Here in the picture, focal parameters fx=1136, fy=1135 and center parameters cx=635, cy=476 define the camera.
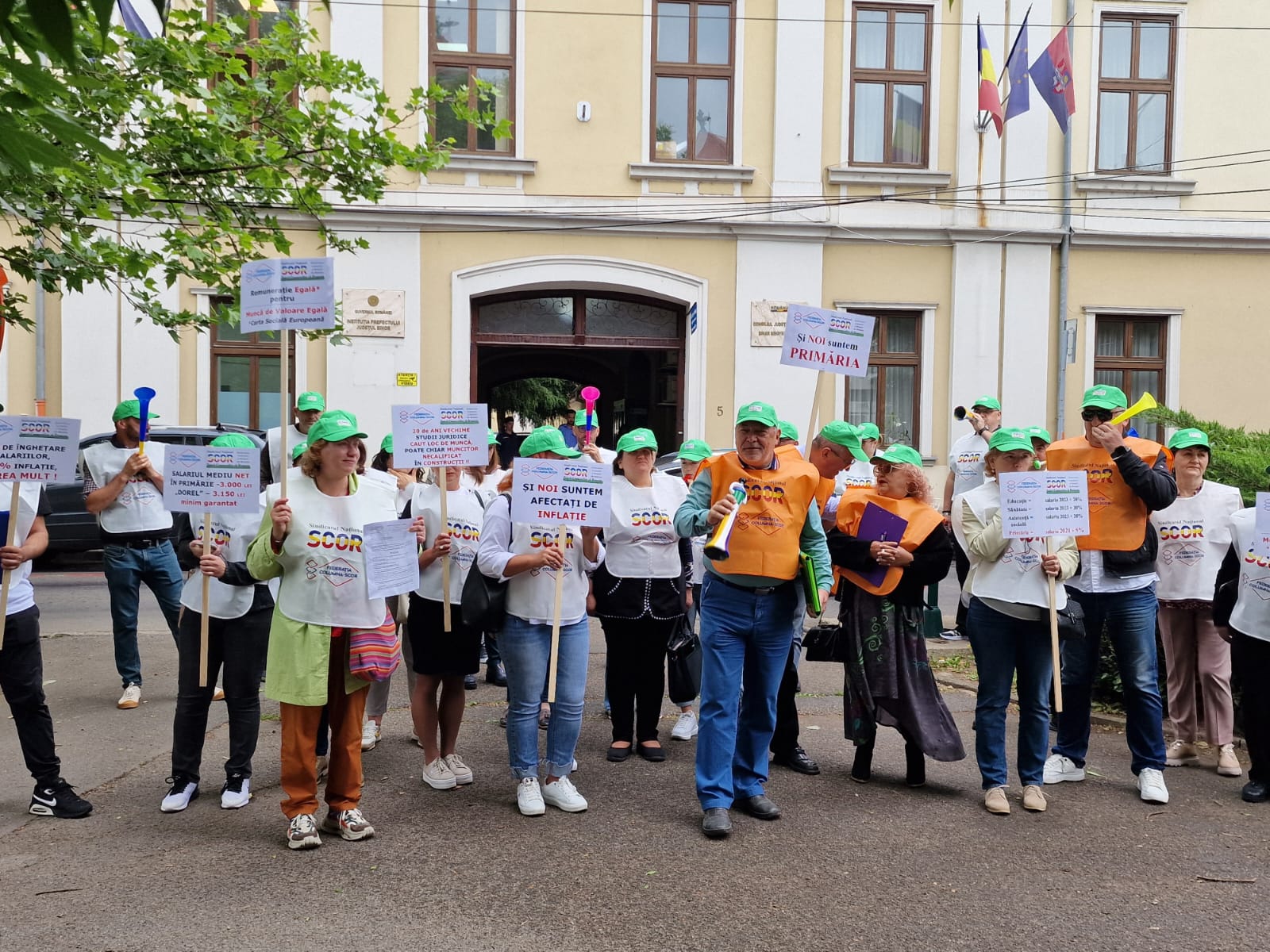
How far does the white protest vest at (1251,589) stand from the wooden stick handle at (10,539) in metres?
6.02

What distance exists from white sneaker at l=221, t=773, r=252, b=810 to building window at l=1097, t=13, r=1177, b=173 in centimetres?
1625

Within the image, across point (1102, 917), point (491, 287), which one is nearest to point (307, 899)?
point (1102, 917)

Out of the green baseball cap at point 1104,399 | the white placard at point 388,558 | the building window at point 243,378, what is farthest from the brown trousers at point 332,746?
the building window at point 243,378

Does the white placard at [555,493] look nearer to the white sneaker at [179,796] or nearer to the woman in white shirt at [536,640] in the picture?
the woman in white shirt at [536,640]

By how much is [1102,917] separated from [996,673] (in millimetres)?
1498

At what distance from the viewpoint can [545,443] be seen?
5645 millimetres

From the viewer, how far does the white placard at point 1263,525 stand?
5598mm

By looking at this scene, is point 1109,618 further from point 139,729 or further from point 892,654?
point 139,729

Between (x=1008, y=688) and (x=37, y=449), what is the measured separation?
4900mm

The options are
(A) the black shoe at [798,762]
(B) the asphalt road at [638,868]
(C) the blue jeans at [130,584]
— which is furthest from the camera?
(C) the blue jeans at [130,584]

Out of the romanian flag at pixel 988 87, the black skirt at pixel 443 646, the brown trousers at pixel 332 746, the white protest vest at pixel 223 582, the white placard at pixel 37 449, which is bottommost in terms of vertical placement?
the brown trousers at pixel 332 746

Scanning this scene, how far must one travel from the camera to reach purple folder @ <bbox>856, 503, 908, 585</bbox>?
18.5 feet

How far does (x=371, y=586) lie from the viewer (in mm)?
4879

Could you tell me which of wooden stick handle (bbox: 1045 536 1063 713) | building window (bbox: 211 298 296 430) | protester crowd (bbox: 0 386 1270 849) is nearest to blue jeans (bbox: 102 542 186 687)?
protester crowd (bbox: 0 386 1270 849)
